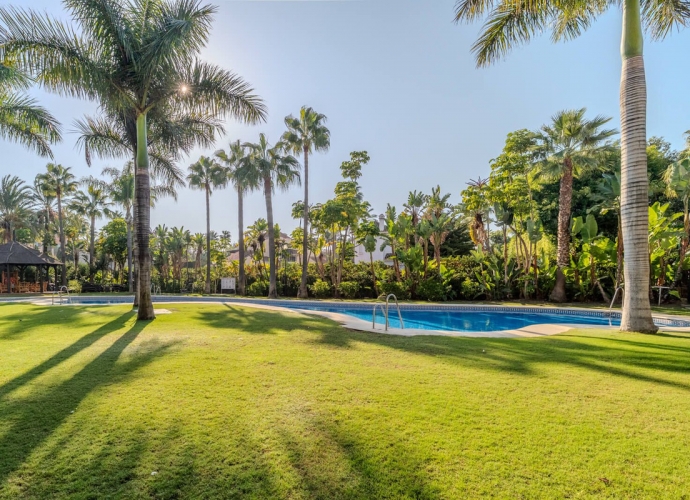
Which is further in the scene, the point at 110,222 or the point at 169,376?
the point at 110,222

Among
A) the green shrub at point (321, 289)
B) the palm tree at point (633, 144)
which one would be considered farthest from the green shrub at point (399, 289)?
the palm tree at point (633, 144)

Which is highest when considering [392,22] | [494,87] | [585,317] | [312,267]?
[392,22]

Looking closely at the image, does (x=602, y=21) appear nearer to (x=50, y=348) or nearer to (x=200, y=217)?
(x=50, y=348)

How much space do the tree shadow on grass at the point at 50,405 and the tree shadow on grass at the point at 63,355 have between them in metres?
0.45

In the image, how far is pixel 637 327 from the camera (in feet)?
24.3

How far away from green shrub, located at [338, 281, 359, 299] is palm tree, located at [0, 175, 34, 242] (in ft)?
102

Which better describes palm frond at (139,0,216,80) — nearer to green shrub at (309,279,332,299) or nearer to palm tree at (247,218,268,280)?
green shrub at (309,279,332,299)

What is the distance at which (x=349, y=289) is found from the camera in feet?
73.8

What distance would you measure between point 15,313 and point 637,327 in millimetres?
16637

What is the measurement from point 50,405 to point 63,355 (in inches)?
99.9

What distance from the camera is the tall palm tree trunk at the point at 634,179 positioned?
288 inches

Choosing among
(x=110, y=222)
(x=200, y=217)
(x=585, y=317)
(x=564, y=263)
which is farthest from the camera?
(x=110, y=222)

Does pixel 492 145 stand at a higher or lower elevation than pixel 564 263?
higher

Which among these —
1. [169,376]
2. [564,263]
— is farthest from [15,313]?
[564,263]
